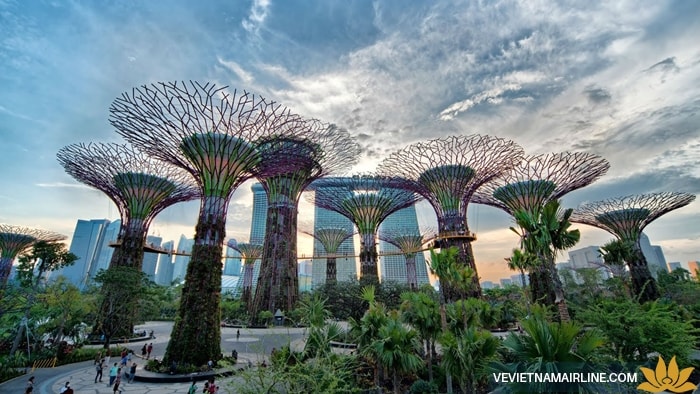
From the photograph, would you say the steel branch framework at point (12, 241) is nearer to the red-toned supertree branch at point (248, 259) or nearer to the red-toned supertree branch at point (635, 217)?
the red-toned supertree branch at point (248, 259)

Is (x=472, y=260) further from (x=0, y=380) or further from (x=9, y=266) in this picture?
(x=9, y=266)

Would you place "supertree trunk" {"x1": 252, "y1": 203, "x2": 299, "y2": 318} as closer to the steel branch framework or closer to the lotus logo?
the lotus logo

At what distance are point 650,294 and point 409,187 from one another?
27.1 meters

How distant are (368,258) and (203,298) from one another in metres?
20.7

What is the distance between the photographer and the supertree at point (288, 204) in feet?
83.8

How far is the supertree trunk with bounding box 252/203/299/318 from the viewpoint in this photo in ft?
91.7

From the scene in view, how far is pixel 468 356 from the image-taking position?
10.1m

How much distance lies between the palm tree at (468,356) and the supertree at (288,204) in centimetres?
1703

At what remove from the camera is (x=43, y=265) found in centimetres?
2466

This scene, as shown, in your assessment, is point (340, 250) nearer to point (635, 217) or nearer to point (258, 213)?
point (258, 213)

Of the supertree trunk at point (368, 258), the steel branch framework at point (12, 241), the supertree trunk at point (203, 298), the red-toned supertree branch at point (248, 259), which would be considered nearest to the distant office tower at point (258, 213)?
the red-toned supertree branch at point (248, 259)

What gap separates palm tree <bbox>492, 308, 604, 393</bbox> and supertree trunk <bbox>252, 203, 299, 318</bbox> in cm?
2449

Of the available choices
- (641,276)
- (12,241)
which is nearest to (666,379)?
(641,276)

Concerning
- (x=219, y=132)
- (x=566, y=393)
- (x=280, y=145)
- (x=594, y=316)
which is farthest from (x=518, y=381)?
(x=280, y=145)
